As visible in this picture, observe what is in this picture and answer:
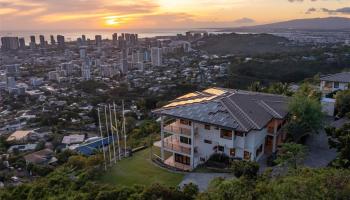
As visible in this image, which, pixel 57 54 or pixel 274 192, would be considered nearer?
pixel 274 192

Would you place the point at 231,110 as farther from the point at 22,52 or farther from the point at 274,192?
the point at 22,52

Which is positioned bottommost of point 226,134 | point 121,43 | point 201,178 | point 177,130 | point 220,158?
point 201,178

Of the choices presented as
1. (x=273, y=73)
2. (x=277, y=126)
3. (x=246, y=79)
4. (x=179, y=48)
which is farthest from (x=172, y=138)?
(x=179, y=48)

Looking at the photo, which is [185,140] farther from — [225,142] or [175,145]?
[225,142]

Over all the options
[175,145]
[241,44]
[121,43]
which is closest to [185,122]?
[175,145]

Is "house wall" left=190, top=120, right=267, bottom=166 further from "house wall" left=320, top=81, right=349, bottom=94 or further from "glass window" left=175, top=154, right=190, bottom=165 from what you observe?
"house wall" left=320, top=81, right=349, bottom=94

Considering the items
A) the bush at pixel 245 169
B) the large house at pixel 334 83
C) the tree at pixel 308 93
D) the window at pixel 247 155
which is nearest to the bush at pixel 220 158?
the window at pixel 247 155
